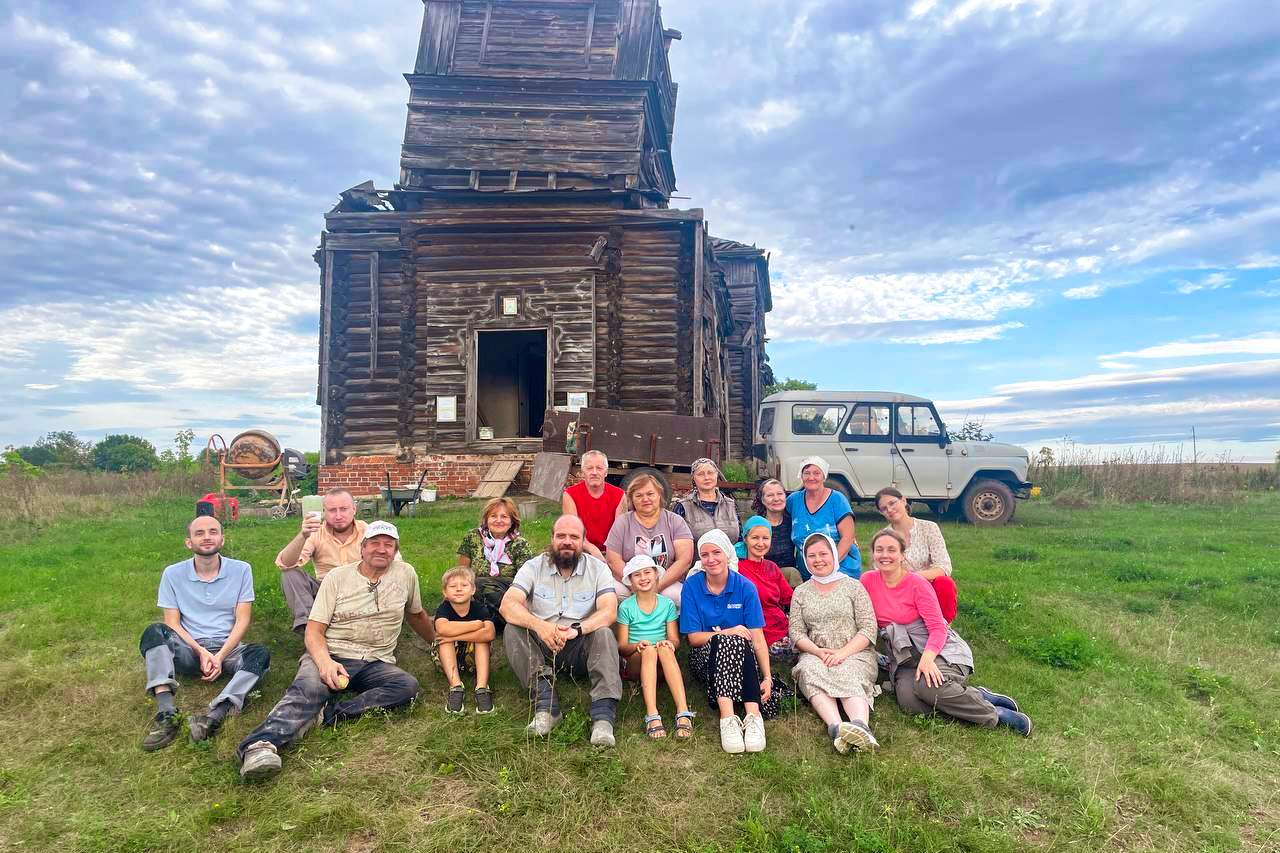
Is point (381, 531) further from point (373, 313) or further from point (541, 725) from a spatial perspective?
point (373, 313)

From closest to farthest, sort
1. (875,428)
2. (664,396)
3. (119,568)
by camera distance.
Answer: (119,568) < (875,428) < (664,396)

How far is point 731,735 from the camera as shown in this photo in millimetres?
4234

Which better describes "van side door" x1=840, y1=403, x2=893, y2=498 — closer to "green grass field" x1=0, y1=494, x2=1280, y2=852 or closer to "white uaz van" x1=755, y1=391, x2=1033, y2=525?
"white uaz van" x1=755, y1=391, x2=1033, y2=525

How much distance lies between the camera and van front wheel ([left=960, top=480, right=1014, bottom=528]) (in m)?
12.6

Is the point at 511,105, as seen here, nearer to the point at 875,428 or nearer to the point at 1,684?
the point at 875,428

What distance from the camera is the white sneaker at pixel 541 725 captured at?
430 cm

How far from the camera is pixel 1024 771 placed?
397cm

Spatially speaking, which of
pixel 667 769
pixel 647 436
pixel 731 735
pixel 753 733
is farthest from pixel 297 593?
pixel 647 436

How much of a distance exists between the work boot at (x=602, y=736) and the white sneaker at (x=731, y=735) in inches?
26.1

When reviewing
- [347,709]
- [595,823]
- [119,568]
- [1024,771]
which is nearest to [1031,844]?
[1024,771]

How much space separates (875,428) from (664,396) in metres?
3.88

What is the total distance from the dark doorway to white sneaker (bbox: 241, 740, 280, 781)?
47.0 feet

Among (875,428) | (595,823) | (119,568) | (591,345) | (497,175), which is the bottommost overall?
(595,823)

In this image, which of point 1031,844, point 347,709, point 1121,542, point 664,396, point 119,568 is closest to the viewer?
point 1031,844
